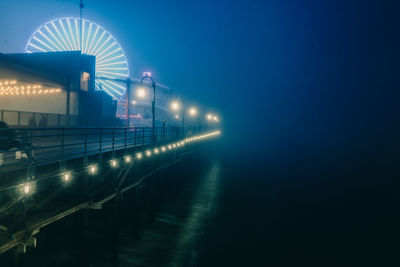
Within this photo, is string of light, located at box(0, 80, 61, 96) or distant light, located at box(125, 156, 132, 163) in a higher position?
string of light, located at box(0, 80, 61, 96)

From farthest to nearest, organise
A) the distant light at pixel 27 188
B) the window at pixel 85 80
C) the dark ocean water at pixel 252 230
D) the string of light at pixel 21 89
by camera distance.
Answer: the window at pixel 85 80
the string of light at pixel 21 89
the dark ocean water at pixel 252 230
the distant light at pixel 27 188

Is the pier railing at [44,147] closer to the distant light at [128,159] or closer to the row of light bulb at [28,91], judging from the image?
the distant light at [128,159]

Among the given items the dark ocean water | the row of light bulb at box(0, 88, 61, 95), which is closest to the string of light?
the row of light bulb at box(0, 88, 61, 95)

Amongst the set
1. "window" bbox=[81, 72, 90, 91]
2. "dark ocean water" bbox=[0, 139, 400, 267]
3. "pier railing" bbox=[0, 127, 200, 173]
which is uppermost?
"window" bbox=[81, 72, 90, 91]

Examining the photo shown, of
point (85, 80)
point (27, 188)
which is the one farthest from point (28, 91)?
point (27, 188)

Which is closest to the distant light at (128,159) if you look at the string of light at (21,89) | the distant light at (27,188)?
the distant light at (27,188)

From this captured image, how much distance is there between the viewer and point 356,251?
57.8 ft

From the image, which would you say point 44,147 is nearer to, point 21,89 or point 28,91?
point 21,89

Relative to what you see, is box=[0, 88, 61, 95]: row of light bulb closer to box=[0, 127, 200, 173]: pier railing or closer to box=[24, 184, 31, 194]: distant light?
box=[0, 127, 200, 173]: pier railing

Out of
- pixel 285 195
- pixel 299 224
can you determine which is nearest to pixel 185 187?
pixel 285 195

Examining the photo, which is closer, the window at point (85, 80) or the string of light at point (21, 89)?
the string of light at point (21, 89)

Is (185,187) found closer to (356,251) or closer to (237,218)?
(237,218)

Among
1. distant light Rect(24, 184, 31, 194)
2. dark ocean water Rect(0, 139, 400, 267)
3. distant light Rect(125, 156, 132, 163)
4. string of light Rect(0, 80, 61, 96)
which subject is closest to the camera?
distant light Rect(24, 184, 31, 194)

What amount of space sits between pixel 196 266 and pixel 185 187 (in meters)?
18.1
